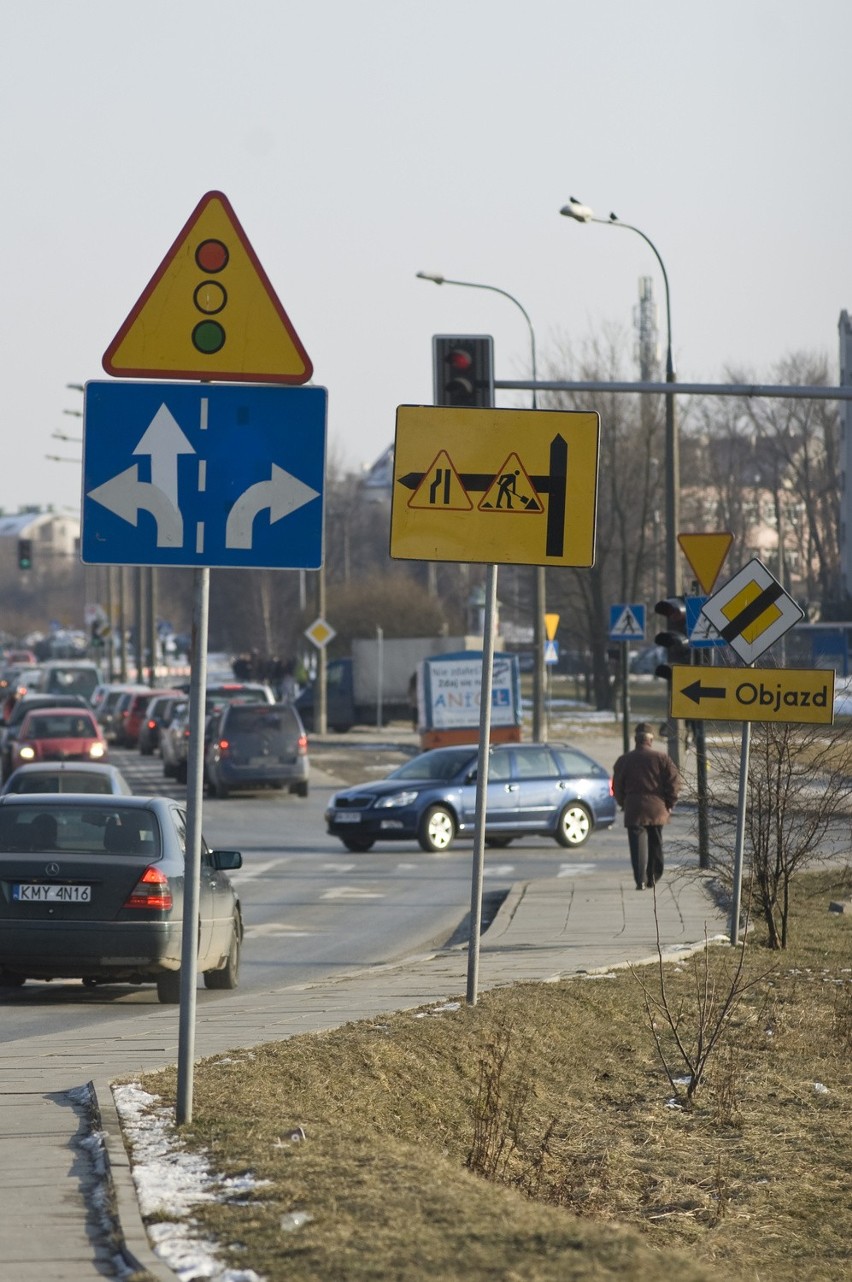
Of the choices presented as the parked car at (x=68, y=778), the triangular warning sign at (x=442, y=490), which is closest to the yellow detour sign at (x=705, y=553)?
the parked car at (x=68, y=778)

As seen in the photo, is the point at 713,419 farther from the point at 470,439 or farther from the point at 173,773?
the point at 470,439

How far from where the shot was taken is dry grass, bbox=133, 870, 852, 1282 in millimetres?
5539

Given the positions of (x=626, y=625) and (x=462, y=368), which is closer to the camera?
(x=462, y=368)

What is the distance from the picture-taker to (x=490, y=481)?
402 inches

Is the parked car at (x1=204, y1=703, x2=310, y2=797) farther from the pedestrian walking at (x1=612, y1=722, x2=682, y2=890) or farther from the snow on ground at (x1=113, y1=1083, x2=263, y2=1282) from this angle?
the snow on ground at (x1=113, y1=1083, x2=263, y2=1282)

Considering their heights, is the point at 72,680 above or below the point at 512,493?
below

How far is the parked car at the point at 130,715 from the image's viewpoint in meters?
54.8

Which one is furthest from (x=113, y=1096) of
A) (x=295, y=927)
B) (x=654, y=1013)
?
(x=295, y=927)

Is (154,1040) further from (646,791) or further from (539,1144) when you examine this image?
(646,791)

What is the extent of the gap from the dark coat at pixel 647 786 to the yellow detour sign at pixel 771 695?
5.68m

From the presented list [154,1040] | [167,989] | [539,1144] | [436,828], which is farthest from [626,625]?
[539,1144]

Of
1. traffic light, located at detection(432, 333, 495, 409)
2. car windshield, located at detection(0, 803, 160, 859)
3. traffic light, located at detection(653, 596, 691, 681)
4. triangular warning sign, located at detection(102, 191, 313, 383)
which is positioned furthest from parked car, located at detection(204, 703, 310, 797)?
triangular warning sign, located at detection(102, 191, 313, 383)

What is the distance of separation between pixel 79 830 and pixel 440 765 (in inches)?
572

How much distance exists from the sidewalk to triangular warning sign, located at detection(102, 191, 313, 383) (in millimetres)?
2695
